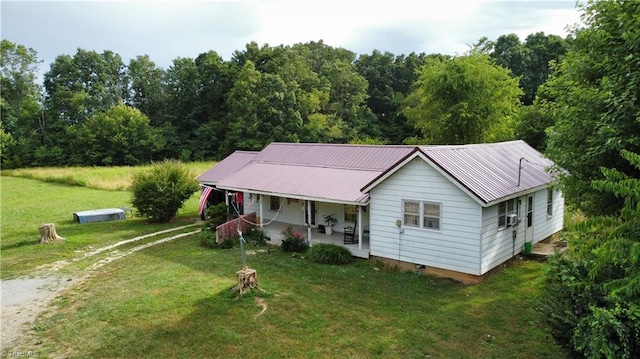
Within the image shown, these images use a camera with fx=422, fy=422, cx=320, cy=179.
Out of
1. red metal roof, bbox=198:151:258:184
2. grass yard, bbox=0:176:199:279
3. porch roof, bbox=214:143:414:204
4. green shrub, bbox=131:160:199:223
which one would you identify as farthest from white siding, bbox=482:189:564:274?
green shrub, bbox=131:160:199:223

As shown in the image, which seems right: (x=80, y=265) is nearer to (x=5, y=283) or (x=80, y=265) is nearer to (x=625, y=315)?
(x=5, y=283)

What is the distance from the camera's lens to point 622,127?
8.21 metres

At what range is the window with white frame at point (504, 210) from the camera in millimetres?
13320

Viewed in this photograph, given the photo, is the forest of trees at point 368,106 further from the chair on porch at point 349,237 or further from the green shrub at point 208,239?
the green shrub at point 208,239

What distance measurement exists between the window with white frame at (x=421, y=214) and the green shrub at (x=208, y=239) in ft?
25.9

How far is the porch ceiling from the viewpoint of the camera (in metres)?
15.2

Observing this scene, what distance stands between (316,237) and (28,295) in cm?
953

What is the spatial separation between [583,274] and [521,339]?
294 cm

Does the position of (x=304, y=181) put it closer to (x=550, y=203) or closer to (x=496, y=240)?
(x=496, y=240)

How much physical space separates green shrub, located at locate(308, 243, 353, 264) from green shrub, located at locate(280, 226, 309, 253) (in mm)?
947

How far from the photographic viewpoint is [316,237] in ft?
54.8

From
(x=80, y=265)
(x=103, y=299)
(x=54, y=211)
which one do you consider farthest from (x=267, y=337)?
(x=54, y=211)

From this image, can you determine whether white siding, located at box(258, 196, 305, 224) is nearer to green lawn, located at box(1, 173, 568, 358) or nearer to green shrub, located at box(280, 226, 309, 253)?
green shrub, located at box(280, 226, 309, 253)

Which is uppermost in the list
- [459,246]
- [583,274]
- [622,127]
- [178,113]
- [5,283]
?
[178,113]
